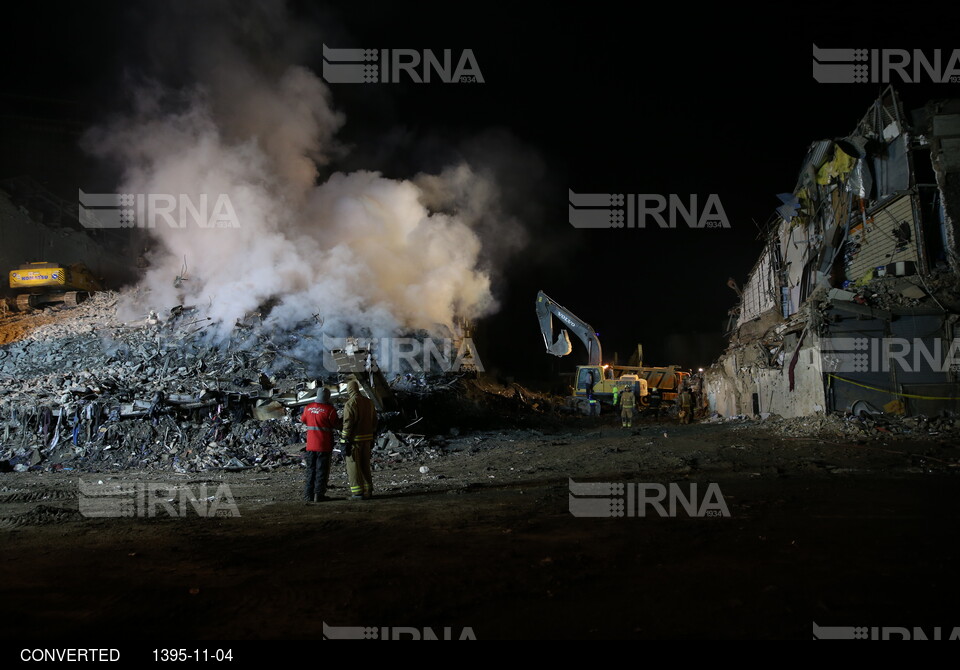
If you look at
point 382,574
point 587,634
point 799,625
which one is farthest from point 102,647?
point 799,625

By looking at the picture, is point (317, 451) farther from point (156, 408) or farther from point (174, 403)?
point (156, 408)

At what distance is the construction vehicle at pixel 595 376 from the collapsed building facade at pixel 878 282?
22.1 ft

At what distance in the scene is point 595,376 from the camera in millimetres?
23109

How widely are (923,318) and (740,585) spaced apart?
11.7m

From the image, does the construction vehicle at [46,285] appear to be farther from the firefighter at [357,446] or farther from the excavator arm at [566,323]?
the firefighter at [357,446]

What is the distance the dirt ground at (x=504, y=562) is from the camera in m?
3.00

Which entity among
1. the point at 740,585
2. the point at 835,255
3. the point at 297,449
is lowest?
the point at 297,449


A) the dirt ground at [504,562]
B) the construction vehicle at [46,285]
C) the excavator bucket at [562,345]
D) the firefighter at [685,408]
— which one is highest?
the construction vehicle at [46,285]

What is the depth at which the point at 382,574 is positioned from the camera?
3867 mm

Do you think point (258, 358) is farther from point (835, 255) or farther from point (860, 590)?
point (835, 255)

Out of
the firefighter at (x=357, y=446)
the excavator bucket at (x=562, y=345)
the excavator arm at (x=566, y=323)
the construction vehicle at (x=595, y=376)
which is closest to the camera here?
the firefighter at (x=357, y=446)

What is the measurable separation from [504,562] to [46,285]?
27575 mm

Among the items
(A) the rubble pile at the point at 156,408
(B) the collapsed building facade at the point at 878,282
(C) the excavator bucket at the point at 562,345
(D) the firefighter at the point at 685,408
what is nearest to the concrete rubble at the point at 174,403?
(A) the rubble pile at the point at 156,408

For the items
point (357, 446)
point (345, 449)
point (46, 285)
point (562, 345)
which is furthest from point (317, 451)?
point (46, 285)
